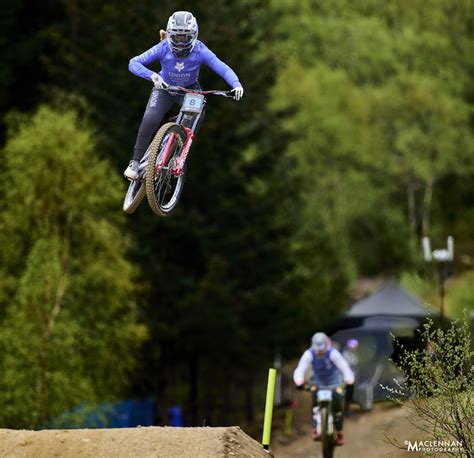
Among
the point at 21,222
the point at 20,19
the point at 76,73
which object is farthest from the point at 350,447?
the point at 20,19

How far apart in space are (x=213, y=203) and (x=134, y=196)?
86.0 feet

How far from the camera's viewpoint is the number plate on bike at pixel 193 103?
1458cm

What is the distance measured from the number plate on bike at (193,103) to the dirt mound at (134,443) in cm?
417

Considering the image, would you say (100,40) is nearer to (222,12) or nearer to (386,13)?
(222,12)

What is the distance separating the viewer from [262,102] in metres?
42.8

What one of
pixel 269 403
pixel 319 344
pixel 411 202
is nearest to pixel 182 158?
pixel 269 403

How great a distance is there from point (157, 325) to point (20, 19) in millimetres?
14146

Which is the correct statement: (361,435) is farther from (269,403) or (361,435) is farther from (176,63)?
(176,63)

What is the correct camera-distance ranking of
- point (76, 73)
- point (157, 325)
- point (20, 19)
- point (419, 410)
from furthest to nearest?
point (20, 19), point (76, 73), point (157, 325), point (419, 410)

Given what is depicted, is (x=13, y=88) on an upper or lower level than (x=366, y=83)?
lower

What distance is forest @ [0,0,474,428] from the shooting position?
30.9 metres

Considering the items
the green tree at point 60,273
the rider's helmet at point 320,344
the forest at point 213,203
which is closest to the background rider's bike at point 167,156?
the rider's helmet at point 320,344

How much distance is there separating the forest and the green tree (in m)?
0.05

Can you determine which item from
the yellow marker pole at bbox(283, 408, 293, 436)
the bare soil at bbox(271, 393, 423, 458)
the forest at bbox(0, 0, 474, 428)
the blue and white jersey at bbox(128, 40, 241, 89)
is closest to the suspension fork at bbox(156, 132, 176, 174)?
the blue and white jersey at bbox(128, 40, 241, 89)
